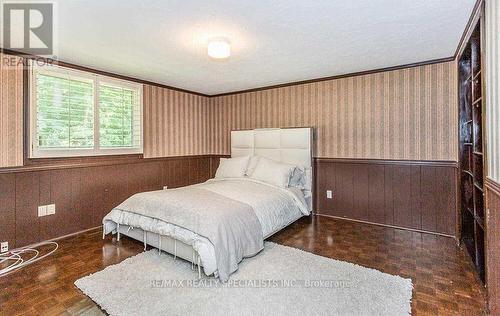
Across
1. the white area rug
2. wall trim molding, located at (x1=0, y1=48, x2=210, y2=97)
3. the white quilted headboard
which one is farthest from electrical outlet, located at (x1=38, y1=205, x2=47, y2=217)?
the white quilted headboard

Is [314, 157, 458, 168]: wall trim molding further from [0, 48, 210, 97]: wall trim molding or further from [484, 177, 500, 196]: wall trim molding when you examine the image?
[0, 48, 210, 97]: wall trim molding

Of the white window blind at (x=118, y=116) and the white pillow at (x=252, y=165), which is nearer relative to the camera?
the white window blind at (x=118, y=116)

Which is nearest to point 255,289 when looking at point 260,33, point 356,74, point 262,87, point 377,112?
point 260,33

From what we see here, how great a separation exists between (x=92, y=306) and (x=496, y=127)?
9.98ft

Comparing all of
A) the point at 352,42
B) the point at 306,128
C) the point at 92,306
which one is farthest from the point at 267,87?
the point at 92,306

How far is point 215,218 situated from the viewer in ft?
7.89

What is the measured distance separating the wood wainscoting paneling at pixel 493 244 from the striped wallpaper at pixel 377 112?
174 cm

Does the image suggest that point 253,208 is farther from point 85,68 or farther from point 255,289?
point 85,68

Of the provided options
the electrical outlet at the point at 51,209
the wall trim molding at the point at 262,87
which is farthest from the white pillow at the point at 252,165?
the electrical outlet at the point at 51,209

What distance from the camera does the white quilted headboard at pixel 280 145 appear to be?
167 inches

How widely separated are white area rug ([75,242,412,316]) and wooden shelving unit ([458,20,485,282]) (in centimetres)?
98

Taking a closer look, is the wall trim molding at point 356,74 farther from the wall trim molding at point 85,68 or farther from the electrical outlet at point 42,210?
the electrical outlet at point 42,210

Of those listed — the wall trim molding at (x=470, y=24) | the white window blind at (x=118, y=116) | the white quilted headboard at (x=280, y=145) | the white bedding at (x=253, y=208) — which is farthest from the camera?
the white quilted headboard at (x=280, y=145)

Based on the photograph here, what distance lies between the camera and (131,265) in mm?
2555
